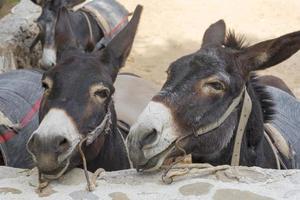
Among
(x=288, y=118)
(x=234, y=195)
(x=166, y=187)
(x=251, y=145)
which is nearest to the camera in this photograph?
(x=234, y=195)

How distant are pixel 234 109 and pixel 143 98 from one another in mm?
1981

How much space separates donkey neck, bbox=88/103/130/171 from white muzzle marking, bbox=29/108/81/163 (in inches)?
20.2

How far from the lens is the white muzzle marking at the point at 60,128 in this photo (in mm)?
2691

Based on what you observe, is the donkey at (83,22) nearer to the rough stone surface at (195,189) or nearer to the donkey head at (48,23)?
the donkey head at (48,23)

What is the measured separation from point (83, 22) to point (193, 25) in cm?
320

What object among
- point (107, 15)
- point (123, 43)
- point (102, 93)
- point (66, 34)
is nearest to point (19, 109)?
point (66, 34)

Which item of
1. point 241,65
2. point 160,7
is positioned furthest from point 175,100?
point 160,7

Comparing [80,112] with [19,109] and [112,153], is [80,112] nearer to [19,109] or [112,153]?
[112,153]

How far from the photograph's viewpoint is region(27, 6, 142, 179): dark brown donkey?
2717 millimetres

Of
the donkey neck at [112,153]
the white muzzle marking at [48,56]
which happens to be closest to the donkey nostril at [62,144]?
the donkey neck at [112,153]

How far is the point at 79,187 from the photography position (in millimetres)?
2688

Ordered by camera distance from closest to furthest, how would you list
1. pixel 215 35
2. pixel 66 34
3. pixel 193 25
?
pixel 215 35 < pixel 66 34 < pixel 193 25

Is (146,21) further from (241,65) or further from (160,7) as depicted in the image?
(241,65)

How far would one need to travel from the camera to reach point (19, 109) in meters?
4.43
